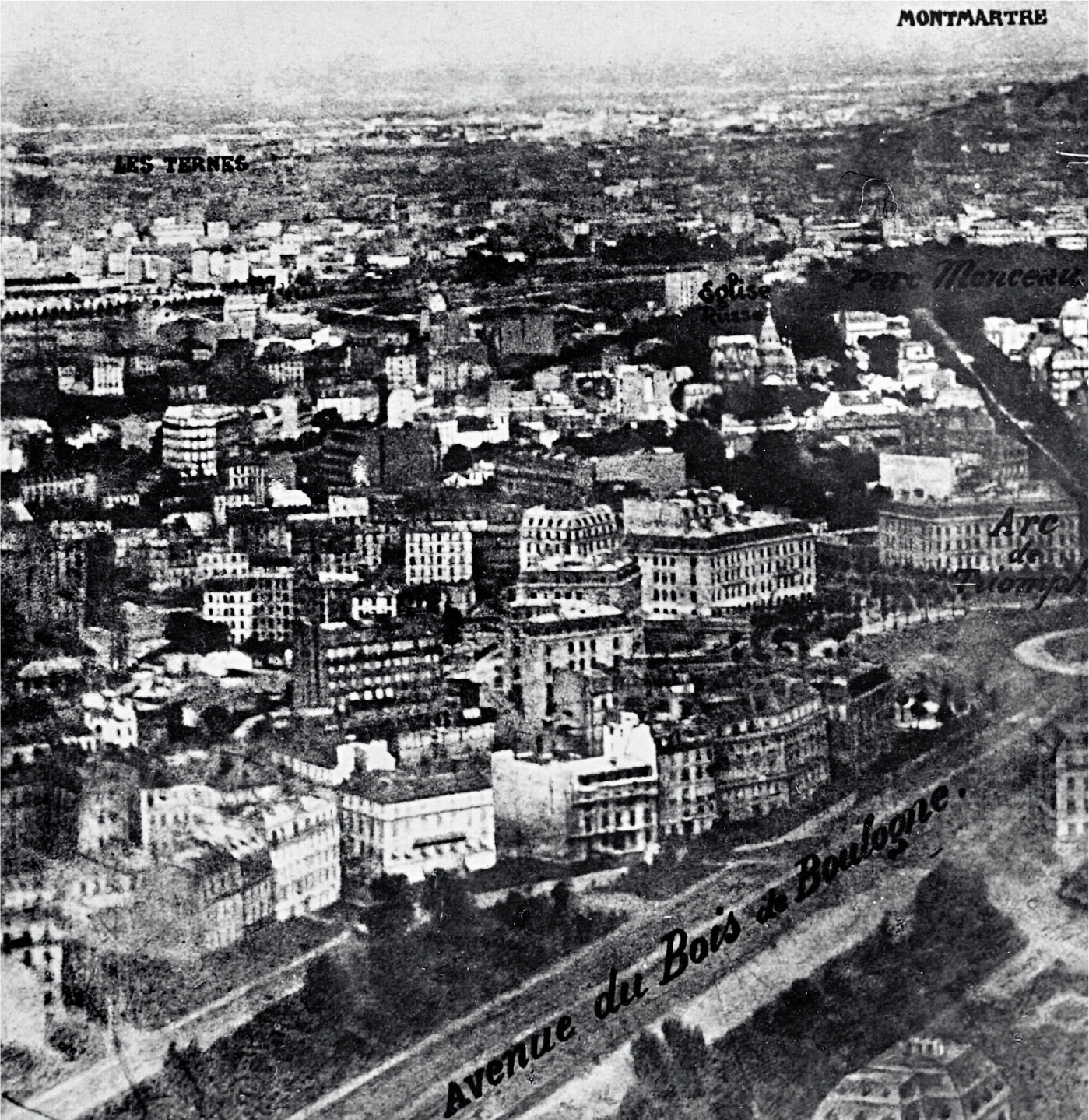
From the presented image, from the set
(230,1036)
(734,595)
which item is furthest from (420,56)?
(230,1036)

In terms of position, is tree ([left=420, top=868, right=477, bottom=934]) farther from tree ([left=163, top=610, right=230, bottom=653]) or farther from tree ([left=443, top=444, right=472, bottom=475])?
tree ([left=443, top=444, right=472, bottom=475])

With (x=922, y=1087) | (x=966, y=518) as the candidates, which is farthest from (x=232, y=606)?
(x=922, y=1087)

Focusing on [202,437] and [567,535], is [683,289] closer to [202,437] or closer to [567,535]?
[567,535]

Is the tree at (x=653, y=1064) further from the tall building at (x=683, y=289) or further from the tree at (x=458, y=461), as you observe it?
the tall building at (x=683, y=289)

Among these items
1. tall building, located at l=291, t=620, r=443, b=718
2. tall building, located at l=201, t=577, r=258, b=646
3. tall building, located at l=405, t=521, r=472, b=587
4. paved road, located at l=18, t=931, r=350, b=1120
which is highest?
tall building, located at l=405, t=521, r=472, b=587

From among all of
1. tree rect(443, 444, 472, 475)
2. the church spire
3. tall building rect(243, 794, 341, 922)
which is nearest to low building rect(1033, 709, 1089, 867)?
the church spire
